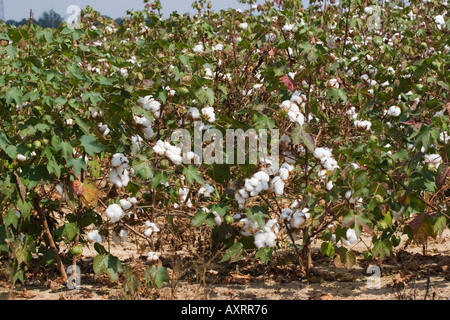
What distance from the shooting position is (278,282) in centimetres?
331

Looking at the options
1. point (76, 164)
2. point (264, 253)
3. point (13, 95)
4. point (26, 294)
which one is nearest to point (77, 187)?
point (76, 164)

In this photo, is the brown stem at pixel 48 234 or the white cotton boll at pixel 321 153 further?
the brown stem at pixel 48 234

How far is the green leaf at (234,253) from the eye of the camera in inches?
120

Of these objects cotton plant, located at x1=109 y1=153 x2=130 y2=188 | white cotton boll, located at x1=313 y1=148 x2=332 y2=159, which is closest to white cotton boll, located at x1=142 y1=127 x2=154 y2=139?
cotton plant, located at x1=109 y1=153 x2=130 y2=188

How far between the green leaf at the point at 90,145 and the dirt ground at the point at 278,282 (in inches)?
25.8

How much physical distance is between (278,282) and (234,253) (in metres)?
0.39

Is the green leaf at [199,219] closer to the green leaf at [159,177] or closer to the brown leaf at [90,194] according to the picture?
the green leaf at [159,177]

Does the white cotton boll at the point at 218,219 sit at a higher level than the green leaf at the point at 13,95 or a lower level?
lower

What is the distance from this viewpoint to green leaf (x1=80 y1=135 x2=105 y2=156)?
283 cm

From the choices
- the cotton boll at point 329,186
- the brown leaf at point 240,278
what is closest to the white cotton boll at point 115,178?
the brown leaf at point 240,278

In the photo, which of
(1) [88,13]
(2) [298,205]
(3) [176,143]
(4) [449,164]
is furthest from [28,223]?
(1) [88,13]

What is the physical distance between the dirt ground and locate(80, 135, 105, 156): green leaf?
65 centimetres

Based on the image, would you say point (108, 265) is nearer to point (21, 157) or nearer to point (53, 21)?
point (21, 157)

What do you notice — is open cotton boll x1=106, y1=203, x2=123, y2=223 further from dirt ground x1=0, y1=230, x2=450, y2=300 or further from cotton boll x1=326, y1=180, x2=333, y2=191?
cotton boll x1=326, y1=180, x2=333, y2=191
